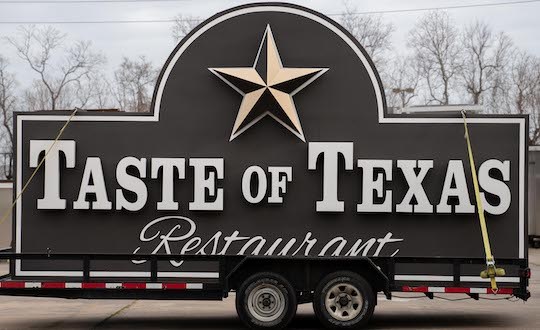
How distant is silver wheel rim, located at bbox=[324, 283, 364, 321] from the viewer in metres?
11.8

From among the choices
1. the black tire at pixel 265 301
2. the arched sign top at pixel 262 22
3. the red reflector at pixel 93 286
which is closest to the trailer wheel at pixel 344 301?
the black tire at pixel 265 301

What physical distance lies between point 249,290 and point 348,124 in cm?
280

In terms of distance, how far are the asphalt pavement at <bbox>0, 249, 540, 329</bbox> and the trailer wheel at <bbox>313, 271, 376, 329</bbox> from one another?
688 mm

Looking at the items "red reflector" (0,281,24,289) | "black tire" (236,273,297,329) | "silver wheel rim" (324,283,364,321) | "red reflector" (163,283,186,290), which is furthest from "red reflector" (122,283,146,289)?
"silver wheel rim" (324,283,364,321)

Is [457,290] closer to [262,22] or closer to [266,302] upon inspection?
[266,302]

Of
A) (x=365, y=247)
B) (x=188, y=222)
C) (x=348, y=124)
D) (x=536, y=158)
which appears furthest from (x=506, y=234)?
(x=536, y=158)

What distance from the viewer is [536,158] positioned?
1119 inches

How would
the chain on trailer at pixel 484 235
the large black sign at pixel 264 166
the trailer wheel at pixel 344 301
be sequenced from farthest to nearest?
the large black sign at pixel 264 166 → the trailer wheel at pixel 344 301 → the chain on trailer at pixel 484 235

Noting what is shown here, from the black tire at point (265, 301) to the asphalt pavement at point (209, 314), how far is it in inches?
33.0

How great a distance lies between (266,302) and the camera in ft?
38.9

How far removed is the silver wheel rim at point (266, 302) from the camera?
464 inches

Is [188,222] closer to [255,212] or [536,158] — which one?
[255,212]

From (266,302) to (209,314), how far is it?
8.17 ft

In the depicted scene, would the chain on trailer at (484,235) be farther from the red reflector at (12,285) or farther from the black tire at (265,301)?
the red reflector at (12,285)
